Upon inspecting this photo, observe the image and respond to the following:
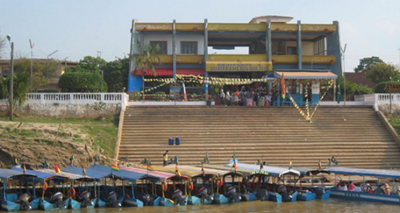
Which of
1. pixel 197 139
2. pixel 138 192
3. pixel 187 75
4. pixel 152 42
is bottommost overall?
pixel 138 192

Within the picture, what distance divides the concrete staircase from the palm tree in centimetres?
739

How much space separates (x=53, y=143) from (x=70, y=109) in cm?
802

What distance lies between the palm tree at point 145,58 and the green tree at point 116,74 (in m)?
6.74

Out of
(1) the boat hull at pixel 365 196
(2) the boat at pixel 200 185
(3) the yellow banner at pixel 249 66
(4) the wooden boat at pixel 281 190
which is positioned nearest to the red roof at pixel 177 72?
(3) the yellow banner at pixel 249 66

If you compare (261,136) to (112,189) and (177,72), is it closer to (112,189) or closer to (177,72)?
(112,189)

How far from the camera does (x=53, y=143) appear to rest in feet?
86.7

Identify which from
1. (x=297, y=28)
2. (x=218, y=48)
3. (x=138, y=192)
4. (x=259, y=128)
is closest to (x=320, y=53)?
(x=297, y=28)

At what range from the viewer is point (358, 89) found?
42719 mm

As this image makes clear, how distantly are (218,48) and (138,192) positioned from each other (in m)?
31.2

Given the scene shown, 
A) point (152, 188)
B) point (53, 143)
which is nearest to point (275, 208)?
point (152, 188)

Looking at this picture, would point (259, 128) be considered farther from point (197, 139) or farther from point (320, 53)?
point (320, 53)

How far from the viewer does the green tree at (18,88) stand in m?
33.1

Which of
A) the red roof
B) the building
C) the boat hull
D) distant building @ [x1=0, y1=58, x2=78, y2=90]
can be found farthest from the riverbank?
distant building @ [x1=0, y1=58, x2=78, y2=90]

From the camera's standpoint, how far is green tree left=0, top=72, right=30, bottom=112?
3309 centimetres
